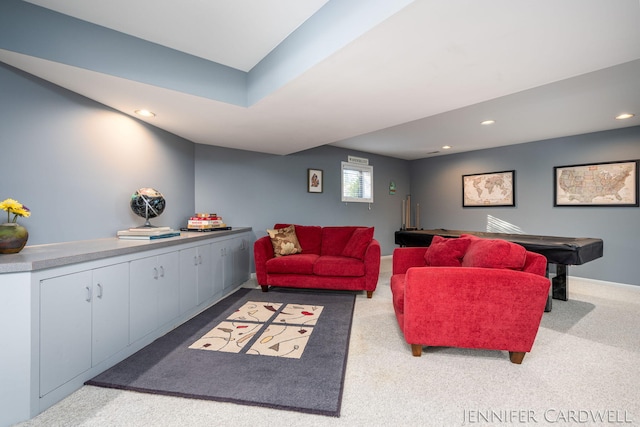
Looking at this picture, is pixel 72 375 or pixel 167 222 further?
→ pixel 167 222

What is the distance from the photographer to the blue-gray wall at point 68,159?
195 centimetres

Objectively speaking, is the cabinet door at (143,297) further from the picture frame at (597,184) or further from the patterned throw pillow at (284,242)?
the picture frame at (597,184)

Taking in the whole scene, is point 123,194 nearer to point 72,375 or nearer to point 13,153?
point 13,153

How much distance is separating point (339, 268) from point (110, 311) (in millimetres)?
2371

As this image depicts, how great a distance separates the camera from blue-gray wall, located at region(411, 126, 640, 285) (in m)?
4.18

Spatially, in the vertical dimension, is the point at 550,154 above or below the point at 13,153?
above

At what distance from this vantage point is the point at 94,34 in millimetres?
2000

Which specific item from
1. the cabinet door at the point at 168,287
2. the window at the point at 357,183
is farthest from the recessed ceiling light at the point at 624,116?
the cabinet door at the point at 168,287

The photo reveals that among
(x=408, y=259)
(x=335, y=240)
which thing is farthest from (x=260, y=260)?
(x=408, y=259)

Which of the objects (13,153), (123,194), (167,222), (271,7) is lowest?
(167,222)

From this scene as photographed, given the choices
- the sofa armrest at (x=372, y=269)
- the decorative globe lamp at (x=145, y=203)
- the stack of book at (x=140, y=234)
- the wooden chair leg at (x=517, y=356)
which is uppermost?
the decorative globe lamp at (x=145, y=203)

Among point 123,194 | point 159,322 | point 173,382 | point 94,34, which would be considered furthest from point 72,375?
point 94,34

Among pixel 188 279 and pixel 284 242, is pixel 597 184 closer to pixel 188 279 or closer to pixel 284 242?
pixel 284 242

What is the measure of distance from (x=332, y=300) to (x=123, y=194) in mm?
2534
